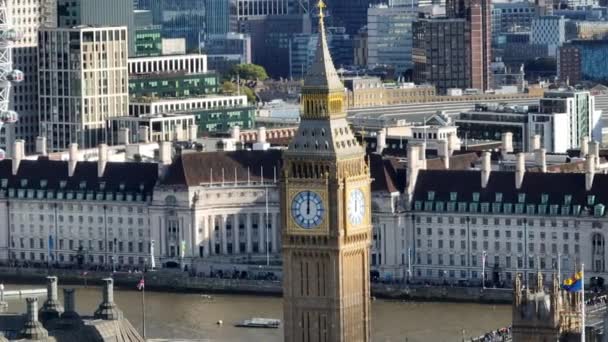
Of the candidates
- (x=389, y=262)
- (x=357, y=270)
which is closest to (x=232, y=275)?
(x=389, y=262)

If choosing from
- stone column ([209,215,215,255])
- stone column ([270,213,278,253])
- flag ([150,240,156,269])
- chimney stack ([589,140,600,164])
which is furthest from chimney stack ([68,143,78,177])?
chimney stack ([589,140,600,164])

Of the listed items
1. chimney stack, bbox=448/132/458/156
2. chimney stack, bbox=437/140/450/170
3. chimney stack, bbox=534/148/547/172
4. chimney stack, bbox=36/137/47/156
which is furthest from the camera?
chimney stack, bbox=36/137/47/156

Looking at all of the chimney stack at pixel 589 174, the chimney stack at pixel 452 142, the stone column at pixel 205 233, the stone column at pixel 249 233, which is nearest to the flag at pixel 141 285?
the stone column at pixel 205 233

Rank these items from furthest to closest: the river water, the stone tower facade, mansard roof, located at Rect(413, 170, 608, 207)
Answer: mansard roof, located at Rect(413, 170, 608, 207) < the river water < the stone tower facade

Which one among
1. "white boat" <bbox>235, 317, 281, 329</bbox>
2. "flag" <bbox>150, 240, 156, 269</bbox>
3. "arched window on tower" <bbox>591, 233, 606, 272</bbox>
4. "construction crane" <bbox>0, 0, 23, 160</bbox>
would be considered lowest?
"white boat" <bbox>235, 317, 281, 329</bbox>

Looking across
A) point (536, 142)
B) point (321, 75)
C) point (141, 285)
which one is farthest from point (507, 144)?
point (321, 75)

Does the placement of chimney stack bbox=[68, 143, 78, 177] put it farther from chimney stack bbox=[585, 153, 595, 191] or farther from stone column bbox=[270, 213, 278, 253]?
chimney stack bbox=[585, 153, 595, 191]
